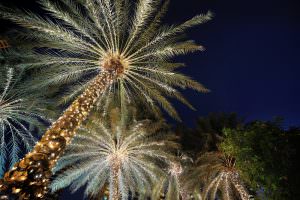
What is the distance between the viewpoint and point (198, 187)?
19891mm

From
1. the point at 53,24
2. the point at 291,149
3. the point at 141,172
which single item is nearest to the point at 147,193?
the point at 141,172

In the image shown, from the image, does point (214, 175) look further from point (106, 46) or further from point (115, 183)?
point (106, 46)

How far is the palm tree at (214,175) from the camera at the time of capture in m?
17.9

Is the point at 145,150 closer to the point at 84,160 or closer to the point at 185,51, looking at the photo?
the point at 84,160

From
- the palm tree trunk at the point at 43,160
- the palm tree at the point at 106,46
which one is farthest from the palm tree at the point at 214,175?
the palm tree trunk at the point at 43,160

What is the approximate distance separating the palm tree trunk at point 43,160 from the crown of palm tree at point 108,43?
2389 mm

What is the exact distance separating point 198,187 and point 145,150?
502cm

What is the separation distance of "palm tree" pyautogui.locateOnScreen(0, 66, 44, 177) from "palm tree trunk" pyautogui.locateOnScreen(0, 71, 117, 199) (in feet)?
16.3

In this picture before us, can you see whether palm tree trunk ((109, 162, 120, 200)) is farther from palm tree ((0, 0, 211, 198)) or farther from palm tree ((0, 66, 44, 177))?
palm tree ((0, 0, 211, 198))

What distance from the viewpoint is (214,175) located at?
63.7 ft

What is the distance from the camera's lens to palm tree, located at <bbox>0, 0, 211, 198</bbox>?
10422 millimetres

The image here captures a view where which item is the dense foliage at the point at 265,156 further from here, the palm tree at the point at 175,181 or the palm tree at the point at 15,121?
the palm tree at the point at 15,121

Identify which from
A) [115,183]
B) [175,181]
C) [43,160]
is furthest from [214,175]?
[43,160]

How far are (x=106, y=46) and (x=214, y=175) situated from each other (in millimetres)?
12072
